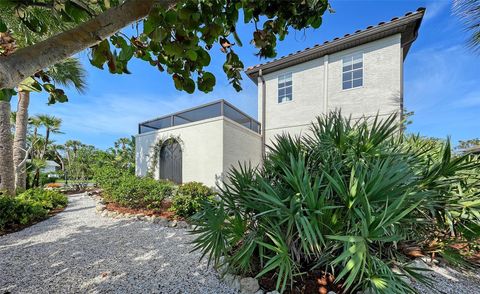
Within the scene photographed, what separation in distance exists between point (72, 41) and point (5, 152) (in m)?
8.63

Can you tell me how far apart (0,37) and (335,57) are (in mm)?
10235

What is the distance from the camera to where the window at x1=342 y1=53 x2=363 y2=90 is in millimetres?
8711

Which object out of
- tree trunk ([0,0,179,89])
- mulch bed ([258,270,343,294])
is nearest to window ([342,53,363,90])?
mulch bed ([258,270,343,294])

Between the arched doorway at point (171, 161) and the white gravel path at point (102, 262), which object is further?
the arched doorway at point (171, 161)

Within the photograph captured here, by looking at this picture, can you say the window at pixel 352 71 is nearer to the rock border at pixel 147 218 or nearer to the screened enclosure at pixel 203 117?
the screened enclosure at pixel 203 117

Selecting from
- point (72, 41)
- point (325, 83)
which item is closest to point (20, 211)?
point (72, 41)

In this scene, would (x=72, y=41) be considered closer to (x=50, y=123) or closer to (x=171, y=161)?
(x=171, y=161)

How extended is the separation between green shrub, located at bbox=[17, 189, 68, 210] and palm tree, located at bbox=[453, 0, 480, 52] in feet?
41.3

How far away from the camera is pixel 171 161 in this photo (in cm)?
1049

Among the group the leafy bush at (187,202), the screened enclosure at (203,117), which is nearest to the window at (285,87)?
the screened enclosure at (203,117)

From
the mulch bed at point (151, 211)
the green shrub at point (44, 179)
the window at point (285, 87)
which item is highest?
the window at point (285, 87)

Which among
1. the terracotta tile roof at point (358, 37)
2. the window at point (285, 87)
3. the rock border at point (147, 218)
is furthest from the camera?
the window at point (285, 87)

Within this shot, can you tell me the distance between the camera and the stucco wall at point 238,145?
28.7ft

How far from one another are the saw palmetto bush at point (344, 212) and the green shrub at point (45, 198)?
8.05 metres
